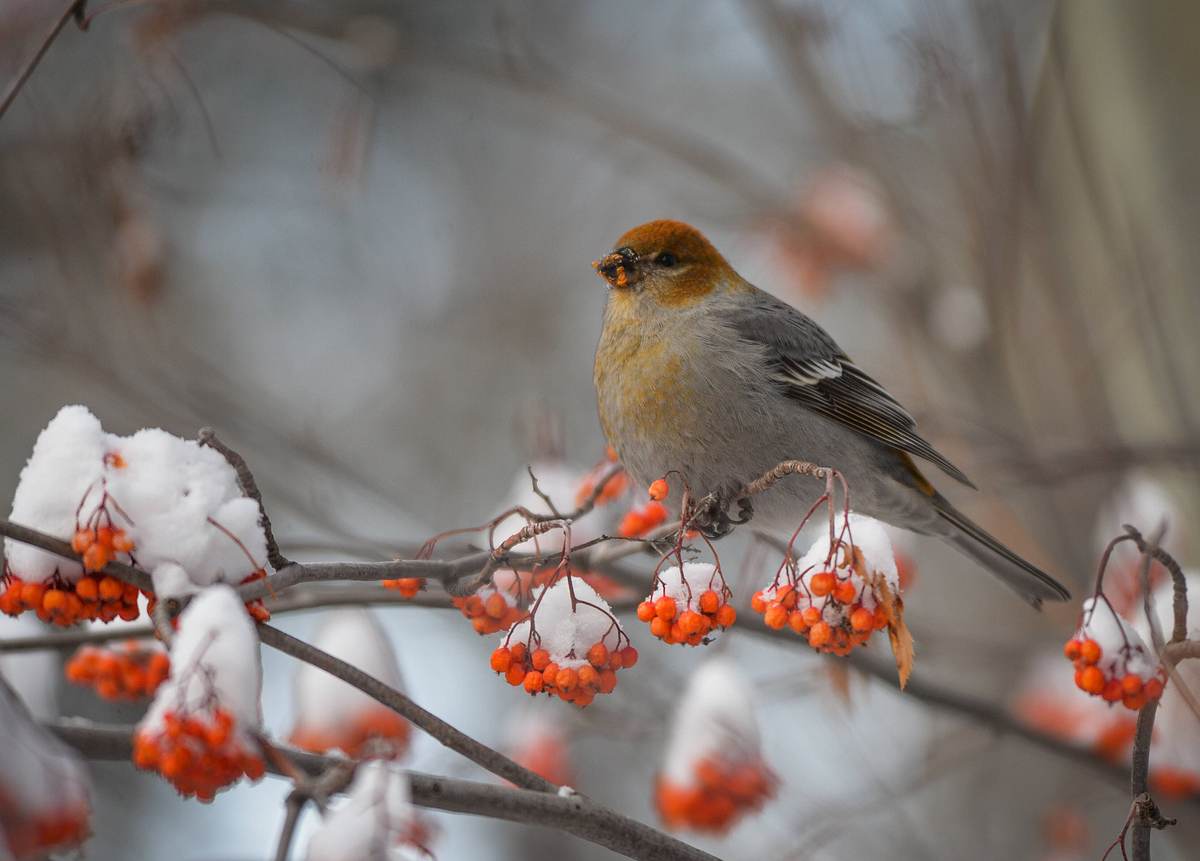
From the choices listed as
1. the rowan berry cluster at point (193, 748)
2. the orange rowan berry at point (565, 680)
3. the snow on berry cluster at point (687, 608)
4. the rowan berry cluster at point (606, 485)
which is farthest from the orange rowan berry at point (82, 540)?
the rowan berry cluster at point (606, 485)

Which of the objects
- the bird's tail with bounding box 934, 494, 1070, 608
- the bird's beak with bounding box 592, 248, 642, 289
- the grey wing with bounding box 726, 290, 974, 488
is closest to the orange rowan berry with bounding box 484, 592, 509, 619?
the grey wing with bounding box 726, 290, 974, 488

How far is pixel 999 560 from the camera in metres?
3.60

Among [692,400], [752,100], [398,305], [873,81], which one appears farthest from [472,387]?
[692,400]

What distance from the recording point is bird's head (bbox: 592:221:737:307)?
363 cm

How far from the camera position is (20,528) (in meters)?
1.68

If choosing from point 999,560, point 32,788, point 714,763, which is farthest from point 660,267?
point 32,788

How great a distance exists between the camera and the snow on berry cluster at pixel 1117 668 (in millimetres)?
1997

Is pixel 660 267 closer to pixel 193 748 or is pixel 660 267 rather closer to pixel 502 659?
pixel 502 659

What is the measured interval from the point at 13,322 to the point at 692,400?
2269mm

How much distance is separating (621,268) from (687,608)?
1765 mm

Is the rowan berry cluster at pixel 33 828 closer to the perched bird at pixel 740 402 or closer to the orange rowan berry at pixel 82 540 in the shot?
the orange rowan berry at pixel 82 540

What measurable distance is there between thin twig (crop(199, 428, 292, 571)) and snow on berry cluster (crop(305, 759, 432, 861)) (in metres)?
0.48

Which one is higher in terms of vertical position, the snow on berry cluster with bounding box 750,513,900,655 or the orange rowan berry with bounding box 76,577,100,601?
the snow on berry cluster with bounding box 750,513,900,655

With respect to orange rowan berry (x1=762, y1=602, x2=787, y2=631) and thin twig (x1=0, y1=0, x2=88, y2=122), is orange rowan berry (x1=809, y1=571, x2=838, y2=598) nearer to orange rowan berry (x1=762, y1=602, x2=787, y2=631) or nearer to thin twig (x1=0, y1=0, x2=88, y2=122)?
orange rowan berry (x1=762, y1=602, x2=787, y2=631)
